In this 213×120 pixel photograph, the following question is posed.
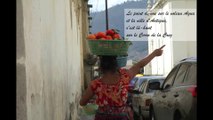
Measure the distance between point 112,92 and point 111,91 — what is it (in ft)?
0.05

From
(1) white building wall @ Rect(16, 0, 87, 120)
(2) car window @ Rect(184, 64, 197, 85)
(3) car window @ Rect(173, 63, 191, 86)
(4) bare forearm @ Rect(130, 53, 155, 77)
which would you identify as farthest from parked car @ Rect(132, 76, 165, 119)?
(4) bare forearm @ Rect(130, 53, 155, 77)

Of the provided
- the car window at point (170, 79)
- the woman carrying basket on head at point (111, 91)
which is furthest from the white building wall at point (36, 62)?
the car window at point (170, 79)

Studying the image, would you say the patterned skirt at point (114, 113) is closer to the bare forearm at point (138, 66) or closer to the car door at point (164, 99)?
the bare forearm at point (138, 66)

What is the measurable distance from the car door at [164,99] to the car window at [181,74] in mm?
237

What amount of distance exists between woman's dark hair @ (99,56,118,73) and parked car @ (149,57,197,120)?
1.48 metres

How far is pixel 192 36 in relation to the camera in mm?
33688

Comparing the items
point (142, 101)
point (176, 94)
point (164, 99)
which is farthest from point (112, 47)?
point (142, 101)

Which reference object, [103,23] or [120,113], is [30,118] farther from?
[103,23]

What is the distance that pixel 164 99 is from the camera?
8.13 metres

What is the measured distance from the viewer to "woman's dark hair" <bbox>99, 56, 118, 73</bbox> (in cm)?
523

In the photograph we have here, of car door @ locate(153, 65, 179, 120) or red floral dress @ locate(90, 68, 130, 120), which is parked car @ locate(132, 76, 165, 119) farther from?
red floral dress @ locate(90, 68, 130, 120)

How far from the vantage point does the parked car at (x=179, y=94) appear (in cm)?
639
